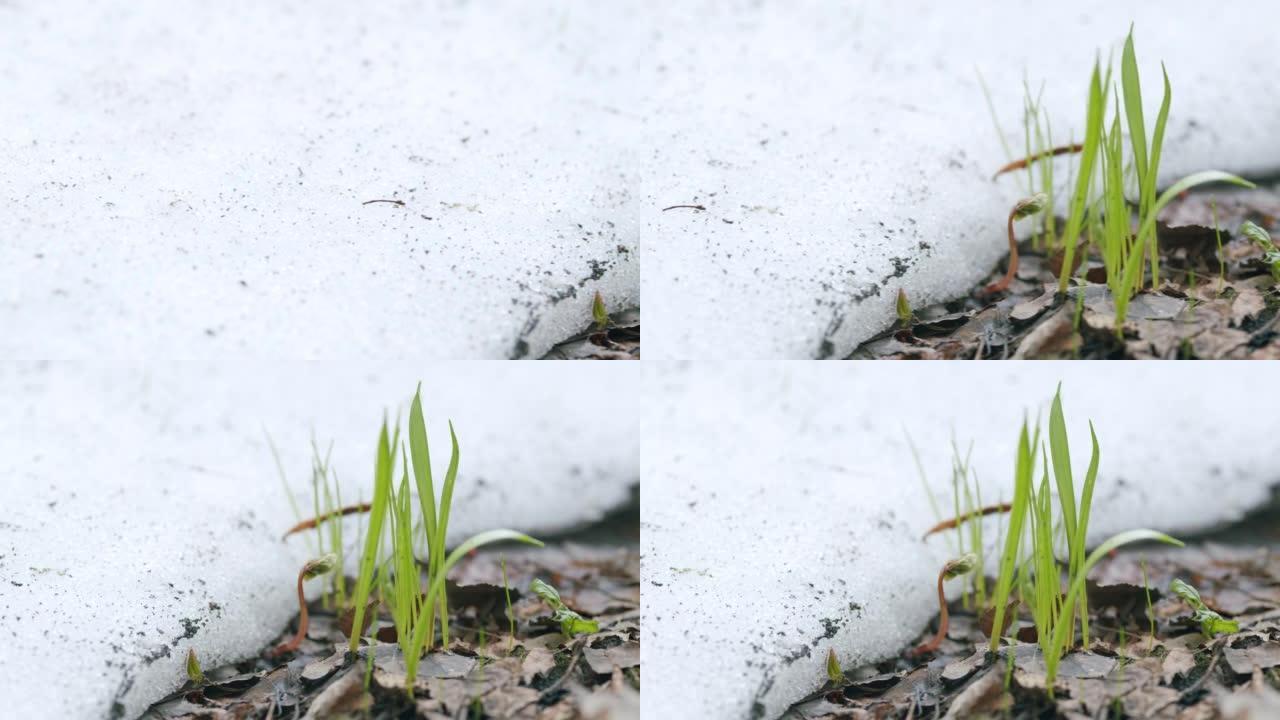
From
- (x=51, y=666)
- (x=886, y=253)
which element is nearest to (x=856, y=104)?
(x=886, y=253)

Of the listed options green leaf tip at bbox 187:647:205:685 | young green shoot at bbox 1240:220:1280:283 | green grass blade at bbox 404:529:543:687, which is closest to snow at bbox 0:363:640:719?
A: green leaf tip at bbox 187:647:205:685

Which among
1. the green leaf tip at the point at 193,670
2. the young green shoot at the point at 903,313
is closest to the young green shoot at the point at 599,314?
the young green shoot at the point at 903,313

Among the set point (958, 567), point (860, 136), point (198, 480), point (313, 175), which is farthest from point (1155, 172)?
point (198, 480)

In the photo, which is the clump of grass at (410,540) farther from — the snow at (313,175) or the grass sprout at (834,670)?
the grass sprout at (834,670)

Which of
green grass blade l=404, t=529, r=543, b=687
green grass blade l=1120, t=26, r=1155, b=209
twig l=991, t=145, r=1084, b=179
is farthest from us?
twig l=991, t=145, r=1084, b=179

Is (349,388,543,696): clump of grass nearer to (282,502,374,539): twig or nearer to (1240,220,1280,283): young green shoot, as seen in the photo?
(282,502,374,539): twig

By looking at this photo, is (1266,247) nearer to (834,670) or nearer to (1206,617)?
(1206,617)

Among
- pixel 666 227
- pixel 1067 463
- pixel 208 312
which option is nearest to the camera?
pixel 1067 463

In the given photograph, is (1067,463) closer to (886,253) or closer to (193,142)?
(886,253)
